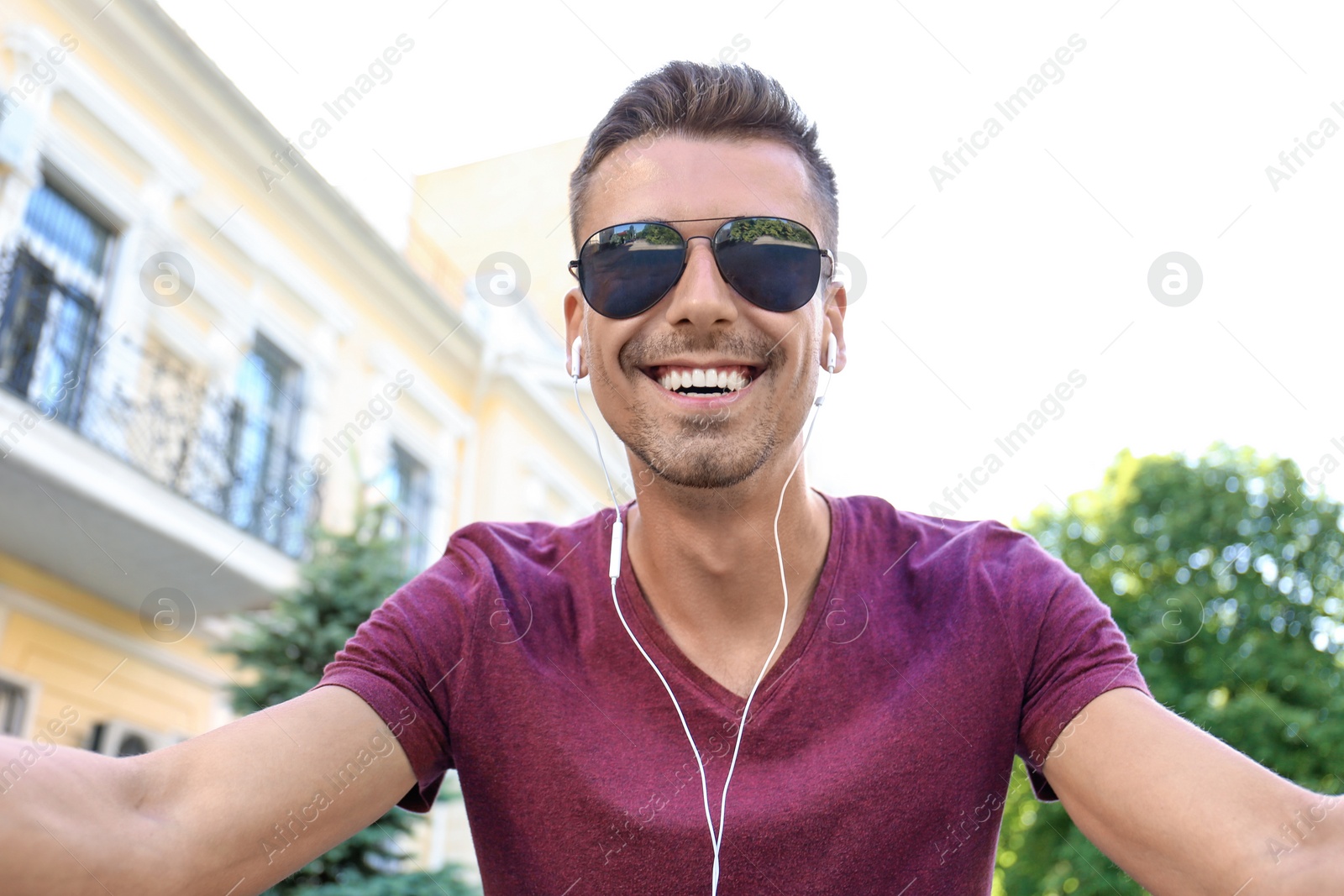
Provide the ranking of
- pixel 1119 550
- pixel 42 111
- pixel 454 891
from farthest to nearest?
1. pixel 1119 550
2. pixel 42 111
3. pixel 454 891

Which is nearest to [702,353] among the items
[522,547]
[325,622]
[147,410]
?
[522,547]

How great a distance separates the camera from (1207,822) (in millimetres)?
1472

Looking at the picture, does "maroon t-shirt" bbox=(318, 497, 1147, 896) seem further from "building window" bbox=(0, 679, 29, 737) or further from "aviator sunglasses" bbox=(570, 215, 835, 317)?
"building window" bbox=(0, 679, 29, 737)

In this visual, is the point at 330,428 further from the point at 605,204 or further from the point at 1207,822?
the point at 1207,822

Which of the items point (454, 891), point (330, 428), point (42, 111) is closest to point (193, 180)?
point (42, 111)

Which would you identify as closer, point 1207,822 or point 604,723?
point 1207,822

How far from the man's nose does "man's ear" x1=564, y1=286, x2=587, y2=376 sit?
33 cm

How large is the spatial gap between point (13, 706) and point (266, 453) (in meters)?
3.40

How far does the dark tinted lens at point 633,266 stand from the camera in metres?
2.01

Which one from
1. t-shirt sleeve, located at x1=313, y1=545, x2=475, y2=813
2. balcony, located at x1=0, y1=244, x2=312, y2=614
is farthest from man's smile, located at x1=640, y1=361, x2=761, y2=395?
balcony, located at x1=0, y1=244, x2=312, y2=614

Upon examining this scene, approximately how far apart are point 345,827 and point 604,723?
45 cm

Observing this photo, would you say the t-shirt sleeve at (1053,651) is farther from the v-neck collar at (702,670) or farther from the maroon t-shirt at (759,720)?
the v-neck collar at (702,670)

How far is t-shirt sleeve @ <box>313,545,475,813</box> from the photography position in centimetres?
175

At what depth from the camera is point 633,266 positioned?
2021 mm
